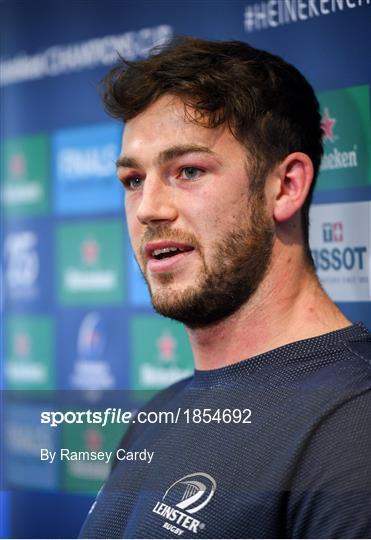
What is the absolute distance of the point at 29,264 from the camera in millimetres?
1924

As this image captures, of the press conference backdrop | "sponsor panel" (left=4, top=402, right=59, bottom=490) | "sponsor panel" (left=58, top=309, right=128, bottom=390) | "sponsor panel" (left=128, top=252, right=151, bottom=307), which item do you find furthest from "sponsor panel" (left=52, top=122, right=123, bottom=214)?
"sponsor panel" (left=4, top=402, right=59, bottom=490)

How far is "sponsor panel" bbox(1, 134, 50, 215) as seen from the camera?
75.7 inches

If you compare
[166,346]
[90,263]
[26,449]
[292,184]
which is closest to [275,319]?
[292,184]

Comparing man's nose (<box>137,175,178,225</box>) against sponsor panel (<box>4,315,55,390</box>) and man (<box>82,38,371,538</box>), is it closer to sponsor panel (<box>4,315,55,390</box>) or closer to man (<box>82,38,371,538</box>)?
man (<box>82,38,371,538</box>)

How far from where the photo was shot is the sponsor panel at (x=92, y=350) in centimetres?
178

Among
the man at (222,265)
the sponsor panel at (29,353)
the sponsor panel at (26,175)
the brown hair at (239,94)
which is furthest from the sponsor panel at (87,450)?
the sponsor panel at (26,175)

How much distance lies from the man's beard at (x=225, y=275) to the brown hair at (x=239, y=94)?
7 centimetres

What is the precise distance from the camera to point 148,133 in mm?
1149

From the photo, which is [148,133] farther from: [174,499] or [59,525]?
[59,525]

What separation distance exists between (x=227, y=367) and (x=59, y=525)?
0.84m

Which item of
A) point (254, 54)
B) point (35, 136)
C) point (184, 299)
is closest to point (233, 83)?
point (254, 54)

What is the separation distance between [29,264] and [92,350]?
28cm

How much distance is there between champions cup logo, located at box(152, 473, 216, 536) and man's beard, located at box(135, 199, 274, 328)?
24cm

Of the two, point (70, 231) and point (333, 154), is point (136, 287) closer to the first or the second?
point (70, 231)
